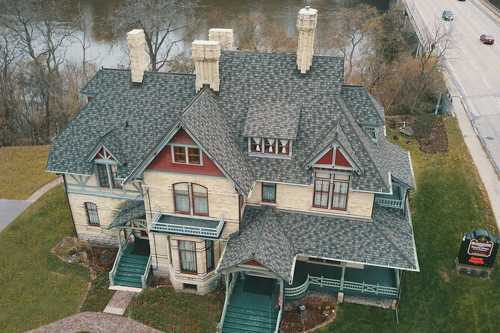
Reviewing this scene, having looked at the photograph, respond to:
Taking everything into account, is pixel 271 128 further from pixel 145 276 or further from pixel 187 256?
pixel 145 276

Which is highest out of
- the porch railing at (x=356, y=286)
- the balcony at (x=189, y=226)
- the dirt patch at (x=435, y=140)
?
the balcony at (x=189, y=226)

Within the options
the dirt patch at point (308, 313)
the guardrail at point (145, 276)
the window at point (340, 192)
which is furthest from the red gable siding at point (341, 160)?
the guardrail at point (145, 276)

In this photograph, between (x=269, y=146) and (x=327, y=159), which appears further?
(x=269, y=146)

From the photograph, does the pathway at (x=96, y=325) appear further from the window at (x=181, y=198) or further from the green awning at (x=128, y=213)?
the window at (x=181, y=198)

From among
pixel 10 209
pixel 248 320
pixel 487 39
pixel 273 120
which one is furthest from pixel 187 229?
pixel 487 39

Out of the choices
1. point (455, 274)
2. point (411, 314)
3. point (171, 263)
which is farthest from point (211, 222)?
point (455, 274)
